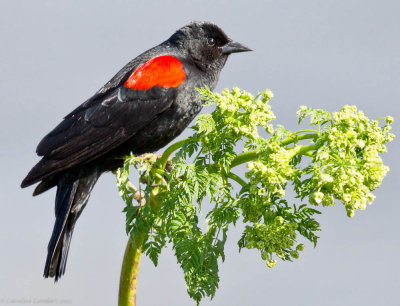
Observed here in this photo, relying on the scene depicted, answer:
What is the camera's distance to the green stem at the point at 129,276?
7.63 feet

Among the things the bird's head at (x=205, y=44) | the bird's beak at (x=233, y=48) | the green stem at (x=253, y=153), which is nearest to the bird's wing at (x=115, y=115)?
the bird's head at (x=205, y=44)

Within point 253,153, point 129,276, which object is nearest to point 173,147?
point 253,153

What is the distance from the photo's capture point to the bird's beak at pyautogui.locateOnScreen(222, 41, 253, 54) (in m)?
4.22

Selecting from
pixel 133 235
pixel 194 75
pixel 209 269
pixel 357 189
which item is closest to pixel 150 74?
pixel 194 75

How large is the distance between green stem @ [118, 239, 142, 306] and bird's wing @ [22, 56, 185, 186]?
3.99 feet

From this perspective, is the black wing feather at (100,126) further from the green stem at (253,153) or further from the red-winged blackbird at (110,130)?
the green stem at (253,153)

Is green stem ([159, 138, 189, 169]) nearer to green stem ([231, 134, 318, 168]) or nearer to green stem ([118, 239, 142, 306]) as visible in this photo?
green stem ([231, 134, 318, 168])

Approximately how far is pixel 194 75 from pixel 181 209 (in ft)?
6.12

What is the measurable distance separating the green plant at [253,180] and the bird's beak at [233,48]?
2052 mm

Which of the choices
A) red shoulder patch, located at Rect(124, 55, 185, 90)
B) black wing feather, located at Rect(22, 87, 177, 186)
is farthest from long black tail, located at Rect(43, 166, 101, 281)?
red shoulder patch, located at Rect(124, 55, 185, 90)

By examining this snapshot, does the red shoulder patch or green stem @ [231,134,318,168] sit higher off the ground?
the red shoulder patch

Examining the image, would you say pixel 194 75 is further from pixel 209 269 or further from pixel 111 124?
pixel 209 269

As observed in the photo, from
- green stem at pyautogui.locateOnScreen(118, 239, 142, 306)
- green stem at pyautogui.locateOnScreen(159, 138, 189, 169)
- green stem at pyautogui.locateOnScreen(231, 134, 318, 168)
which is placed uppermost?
green stem at pyautogui.locateOnScreen(159, 138, 189, 169)

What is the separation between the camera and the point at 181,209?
216cm
